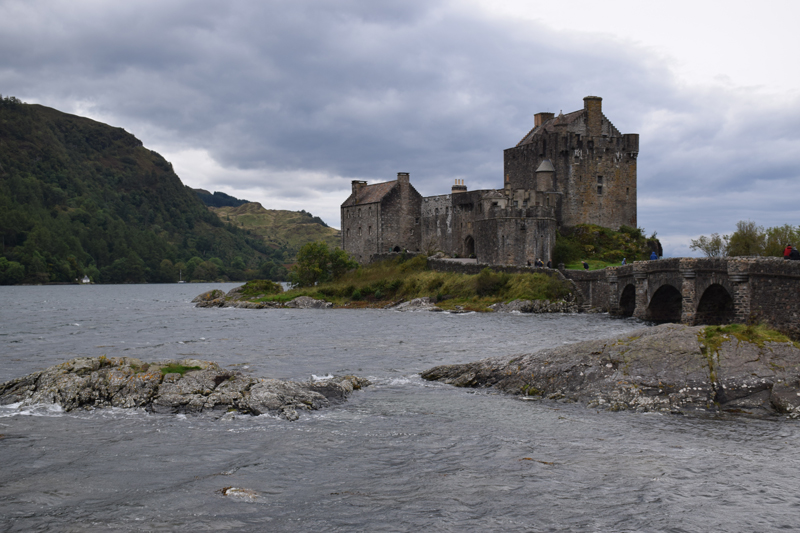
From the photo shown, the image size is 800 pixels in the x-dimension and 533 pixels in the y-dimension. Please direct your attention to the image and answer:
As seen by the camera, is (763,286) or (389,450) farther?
(763,286)

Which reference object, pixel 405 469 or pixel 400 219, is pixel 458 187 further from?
pixel 405 469

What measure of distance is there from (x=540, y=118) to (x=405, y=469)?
67171mm

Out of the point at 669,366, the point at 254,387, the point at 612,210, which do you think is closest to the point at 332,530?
the point at 254,387

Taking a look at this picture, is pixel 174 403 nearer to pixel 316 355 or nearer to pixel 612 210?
pixel 316 355

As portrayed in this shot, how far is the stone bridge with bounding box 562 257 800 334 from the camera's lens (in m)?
29.0

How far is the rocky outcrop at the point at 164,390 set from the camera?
17.5 metres

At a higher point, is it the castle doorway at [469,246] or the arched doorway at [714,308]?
the castle doorway at [469,246]

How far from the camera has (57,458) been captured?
13602mm

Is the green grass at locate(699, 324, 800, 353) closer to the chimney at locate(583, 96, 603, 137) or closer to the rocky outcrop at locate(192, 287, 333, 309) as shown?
the rocky outcrop at locate(192, 287, 333, 309)

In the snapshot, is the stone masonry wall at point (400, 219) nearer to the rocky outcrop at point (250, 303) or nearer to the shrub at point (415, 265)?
the shrub at point (415, 265)

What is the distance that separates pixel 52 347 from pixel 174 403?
59.9ft

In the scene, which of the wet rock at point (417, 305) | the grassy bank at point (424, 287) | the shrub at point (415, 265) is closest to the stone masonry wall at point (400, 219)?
the grassy bank at point (424, 287)

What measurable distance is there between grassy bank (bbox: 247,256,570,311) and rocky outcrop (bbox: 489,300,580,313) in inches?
30.8

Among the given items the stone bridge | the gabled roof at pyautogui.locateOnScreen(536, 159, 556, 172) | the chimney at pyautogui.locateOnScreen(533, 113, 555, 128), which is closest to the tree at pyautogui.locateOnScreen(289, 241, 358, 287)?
the gabled roof at pyautogui.locateOnScreen(536, 159, 556, 172)
